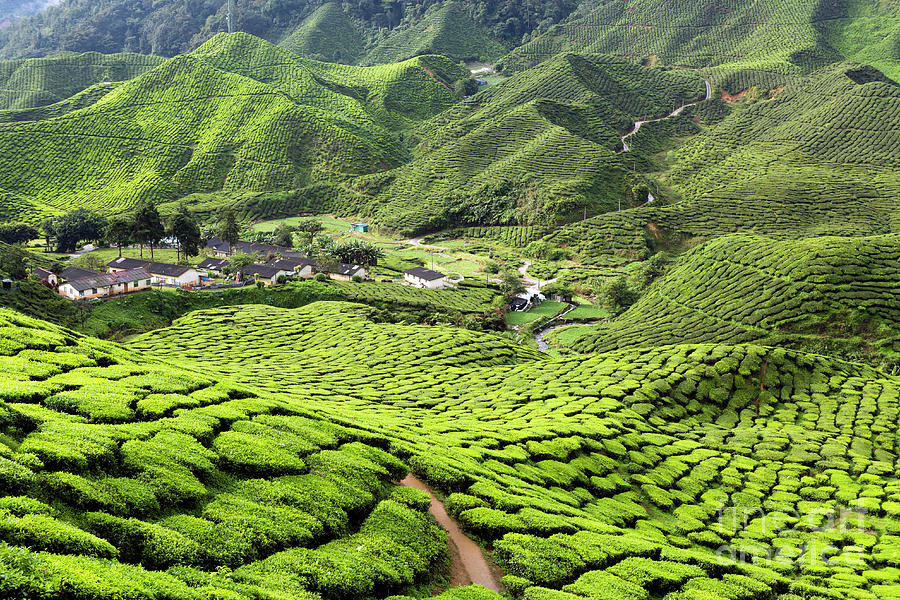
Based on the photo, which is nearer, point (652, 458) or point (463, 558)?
point (463, 558)

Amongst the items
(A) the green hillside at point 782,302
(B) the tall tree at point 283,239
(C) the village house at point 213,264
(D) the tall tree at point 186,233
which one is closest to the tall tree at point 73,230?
(D) the tall tree at point 186,233

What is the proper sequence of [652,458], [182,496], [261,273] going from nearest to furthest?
[182,496] < [652,458] < [261,273]

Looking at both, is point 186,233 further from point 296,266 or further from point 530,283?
point 530,283

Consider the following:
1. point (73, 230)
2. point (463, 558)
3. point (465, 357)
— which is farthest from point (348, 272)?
point (463, 558)

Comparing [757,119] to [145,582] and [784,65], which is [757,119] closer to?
[784,65]

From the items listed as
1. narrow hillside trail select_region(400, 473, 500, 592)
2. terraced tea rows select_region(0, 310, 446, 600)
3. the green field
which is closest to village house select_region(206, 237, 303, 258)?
the green field
